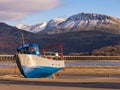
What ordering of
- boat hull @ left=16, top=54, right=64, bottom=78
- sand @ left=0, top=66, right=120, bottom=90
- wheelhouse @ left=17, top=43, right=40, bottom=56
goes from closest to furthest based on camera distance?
sand @ left=0, top=66, right=120, bottom=90 < boat hull @ left=16, top=54, right=64, bottom=78 < wheelhouse @ left=17, top=43, right=40, bottom=56

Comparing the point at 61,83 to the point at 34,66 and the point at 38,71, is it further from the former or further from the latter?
the point at 38,71

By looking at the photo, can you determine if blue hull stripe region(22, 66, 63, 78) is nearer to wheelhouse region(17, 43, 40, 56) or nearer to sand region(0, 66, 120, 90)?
sand region(0, 66, 120, 90)

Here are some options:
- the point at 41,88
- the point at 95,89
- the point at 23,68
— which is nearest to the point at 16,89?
the point at 41,88

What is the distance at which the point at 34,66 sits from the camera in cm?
6272

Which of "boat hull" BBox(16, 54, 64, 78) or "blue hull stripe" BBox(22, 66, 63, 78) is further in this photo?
"blue hull stripe" BBox(22, 66, 63, 78)

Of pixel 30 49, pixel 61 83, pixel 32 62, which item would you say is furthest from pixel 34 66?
pixel 61 83

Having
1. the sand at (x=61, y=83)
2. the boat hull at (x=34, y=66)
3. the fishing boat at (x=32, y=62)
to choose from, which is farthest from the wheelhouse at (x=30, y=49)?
the sand at (x=61, y=83)

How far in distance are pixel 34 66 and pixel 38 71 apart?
1.12 metres

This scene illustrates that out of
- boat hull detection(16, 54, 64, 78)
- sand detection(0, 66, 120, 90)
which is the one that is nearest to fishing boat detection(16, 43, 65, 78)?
boat hull detection(16, 54, 64, 78)

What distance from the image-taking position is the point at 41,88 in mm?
38719

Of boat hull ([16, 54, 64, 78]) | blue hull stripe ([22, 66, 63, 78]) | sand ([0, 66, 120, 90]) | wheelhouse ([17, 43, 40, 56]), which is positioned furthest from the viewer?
wheelhouse ([17, 43, 40, 56])

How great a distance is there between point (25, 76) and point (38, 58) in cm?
312

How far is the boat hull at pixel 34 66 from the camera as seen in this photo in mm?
61812

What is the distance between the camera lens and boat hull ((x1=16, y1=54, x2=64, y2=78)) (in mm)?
61812
